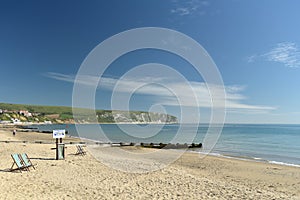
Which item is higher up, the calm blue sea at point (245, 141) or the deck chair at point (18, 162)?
the deck chair at point (18, 162)

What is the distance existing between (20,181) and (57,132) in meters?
6.90

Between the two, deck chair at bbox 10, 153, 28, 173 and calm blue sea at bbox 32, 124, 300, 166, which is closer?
deck chair at bbox 10, 153, 28, 173

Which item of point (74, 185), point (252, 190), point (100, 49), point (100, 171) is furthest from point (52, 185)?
point (100, 49)

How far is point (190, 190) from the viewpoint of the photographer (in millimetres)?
9312

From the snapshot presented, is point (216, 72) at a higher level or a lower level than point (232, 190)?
higher

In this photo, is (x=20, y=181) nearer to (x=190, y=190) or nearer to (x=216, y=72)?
(x=190, y=190)

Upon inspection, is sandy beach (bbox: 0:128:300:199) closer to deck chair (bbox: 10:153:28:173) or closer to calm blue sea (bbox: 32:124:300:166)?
deck chair (bbox: 10:153:28:173)

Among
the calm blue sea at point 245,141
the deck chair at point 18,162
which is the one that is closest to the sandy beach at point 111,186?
the deck chair at point 18,162

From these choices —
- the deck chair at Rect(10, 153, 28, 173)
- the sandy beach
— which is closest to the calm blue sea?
the sandy beach

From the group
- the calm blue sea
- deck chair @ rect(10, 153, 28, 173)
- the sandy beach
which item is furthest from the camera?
the calm blue sea

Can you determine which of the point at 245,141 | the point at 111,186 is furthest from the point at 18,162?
the point at 245,141

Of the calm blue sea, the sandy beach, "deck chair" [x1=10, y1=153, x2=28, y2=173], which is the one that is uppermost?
"deck chair" [x1=10, y1=153, x2=28, y2=173]

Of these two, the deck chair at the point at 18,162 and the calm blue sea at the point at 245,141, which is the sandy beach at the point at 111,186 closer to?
the deck chair at the point at 18,162

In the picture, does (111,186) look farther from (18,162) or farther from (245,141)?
(245,141)
